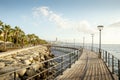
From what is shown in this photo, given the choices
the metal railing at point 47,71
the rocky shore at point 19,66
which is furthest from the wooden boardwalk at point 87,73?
the rocky shore at point 19,66

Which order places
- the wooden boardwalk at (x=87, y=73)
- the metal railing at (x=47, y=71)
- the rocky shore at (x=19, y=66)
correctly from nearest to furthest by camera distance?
1. the metal railing at (x=47, y=71)
2. the wooden boardwalk at (x=87, y=73)
3. the rocky shore at (x=19, y=66)

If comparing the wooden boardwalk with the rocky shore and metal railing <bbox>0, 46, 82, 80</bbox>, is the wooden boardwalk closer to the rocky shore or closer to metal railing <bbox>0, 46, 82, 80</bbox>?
metal railing <bbox>0, 46, 82, 80</bbox>

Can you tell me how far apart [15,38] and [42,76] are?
53632 mm

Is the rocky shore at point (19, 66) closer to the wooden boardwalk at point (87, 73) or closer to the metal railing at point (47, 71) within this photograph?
the metal railing at point (47, 71)

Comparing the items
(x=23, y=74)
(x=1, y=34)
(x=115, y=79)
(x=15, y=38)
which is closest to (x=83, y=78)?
(x=115, y=79)

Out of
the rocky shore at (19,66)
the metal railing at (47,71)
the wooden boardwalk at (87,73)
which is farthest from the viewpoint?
the rocky shore at (19,66)

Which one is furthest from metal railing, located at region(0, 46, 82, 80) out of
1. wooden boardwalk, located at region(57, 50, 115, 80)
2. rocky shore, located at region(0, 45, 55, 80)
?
wooden boardwalk, located at region(57, 50, 115, 80)

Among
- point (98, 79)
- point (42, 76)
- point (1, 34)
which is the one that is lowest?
point (42, 76)

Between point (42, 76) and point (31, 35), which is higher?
point (31, 35)

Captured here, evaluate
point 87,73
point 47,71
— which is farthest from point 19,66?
point 47,71

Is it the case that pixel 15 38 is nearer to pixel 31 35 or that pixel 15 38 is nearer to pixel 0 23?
pixel 0 23

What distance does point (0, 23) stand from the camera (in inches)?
2221

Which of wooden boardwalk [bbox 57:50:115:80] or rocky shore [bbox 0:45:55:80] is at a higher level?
wooden boardwalk [bbox 57:50:115:80]

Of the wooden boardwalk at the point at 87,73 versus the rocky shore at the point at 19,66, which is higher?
the wooden boardwalk at the point at 87,73
